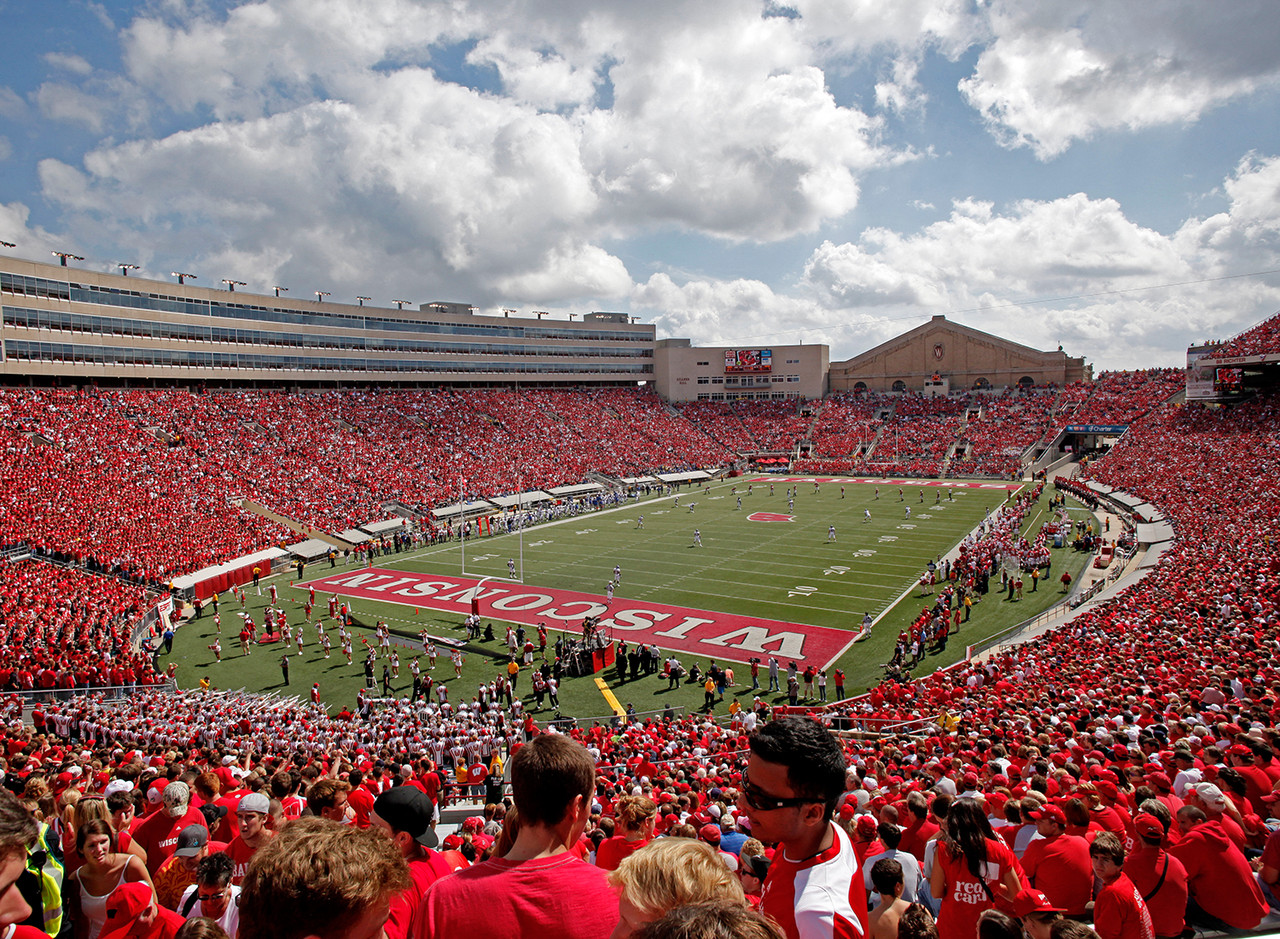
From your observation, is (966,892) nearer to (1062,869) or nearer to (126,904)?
(1062,869)

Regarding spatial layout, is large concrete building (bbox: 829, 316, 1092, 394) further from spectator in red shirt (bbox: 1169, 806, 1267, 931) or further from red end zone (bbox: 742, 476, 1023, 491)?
spectator in red shirt (bbox: 1169, 806, 1267, 931)

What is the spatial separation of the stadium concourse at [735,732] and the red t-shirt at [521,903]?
0.11 m

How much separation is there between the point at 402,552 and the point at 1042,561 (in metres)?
30.2

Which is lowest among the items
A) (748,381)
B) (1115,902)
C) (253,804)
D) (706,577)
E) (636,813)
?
(706,577)

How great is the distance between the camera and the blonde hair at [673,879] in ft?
7.52

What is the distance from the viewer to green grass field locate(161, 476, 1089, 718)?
22047mm

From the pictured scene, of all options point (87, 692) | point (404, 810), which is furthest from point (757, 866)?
point (87, 692)

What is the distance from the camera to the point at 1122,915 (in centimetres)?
433

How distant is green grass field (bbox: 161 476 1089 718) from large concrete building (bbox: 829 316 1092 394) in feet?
103

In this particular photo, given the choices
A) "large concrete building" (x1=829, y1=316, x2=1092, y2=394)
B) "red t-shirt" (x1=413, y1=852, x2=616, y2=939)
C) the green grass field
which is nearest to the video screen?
"large concrete building" (x1=829, y1=316, x2=1092, y2=394)

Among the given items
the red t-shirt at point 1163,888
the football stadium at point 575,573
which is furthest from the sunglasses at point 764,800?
the red t-shirt at point 1163,888

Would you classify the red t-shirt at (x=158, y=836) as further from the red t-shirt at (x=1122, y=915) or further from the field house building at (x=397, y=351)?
the field house building at (x=397, y=351)

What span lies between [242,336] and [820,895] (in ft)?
211

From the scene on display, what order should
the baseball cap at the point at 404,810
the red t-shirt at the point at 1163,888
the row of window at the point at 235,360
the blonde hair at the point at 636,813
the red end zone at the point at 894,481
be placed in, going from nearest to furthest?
the baseball cap at the point at 404,810
the red t-shirt at the point at 1163,888
the blonde hair at the point at 636,813
the row of window at the point at 235,360
the red end zone at the point at 894,481
